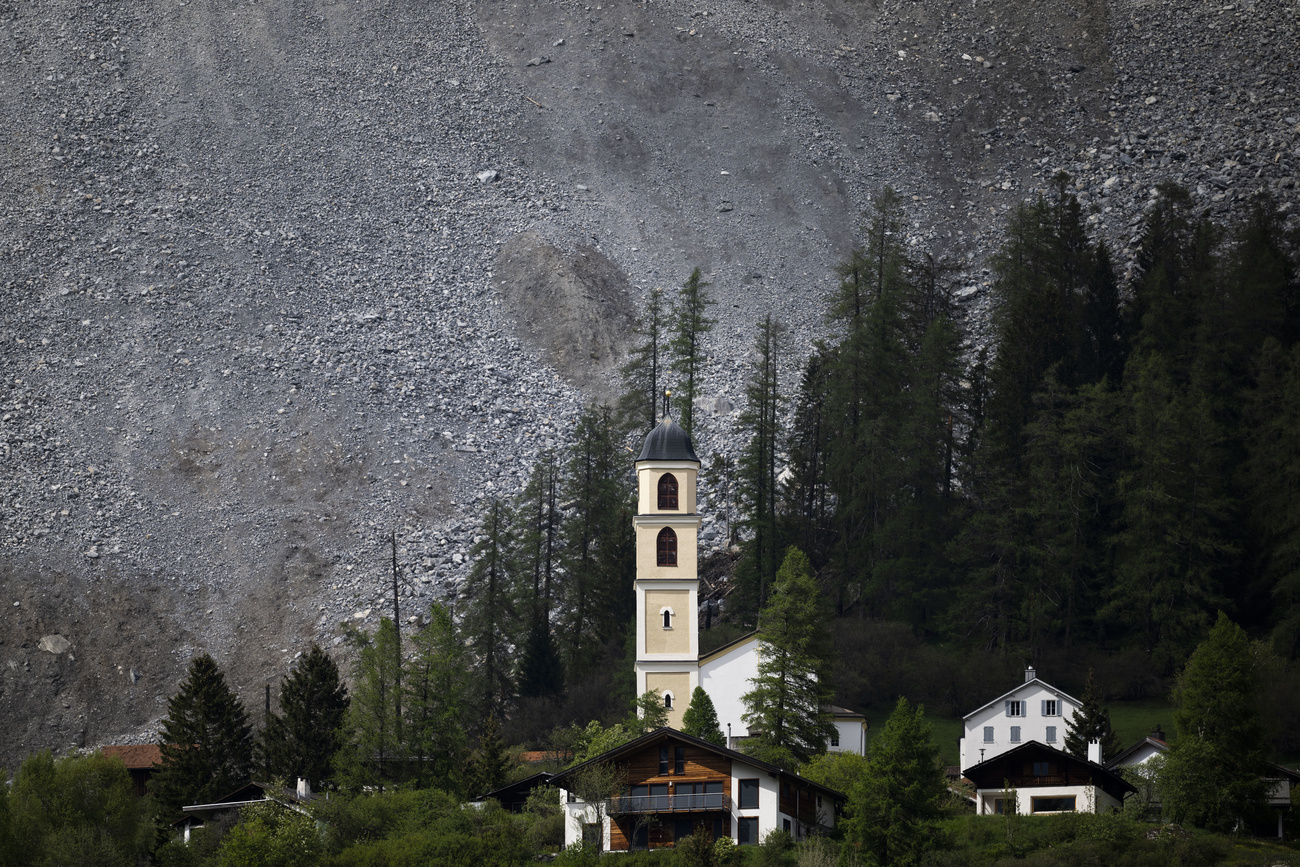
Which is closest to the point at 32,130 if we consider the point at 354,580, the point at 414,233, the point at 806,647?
the point at 414,233

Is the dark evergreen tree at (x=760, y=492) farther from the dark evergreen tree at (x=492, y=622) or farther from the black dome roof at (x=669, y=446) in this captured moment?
the black dome roof at (x=669, y=446)

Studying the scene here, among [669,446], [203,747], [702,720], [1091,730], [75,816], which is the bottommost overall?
[75,816]

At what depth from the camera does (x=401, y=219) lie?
105 m

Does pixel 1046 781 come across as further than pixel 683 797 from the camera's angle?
Yes

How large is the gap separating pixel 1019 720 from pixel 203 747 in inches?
1133

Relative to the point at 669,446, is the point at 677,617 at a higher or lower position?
lower

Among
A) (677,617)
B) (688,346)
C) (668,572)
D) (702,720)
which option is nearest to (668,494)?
(668,572)

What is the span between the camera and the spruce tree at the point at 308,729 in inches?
1949

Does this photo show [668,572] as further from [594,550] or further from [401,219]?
[401,219]

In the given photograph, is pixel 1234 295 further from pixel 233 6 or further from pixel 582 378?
pixel 233 6

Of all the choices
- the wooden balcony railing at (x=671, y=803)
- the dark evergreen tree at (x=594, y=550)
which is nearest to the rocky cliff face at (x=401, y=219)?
the dark evergreen tree at (x=594, y=550)

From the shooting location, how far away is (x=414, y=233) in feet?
341

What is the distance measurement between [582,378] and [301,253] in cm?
2190

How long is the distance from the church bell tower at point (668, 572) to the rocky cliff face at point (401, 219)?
20401 millimetres
